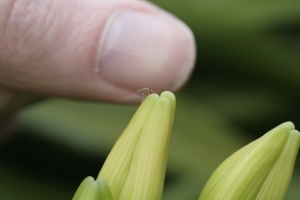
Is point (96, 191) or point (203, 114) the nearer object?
point (96, 191)

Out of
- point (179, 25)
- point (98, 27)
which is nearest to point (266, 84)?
point (179, 25)

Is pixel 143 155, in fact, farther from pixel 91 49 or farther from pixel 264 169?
pixel 91 49

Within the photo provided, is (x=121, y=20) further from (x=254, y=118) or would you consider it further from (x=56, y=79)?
(x=254, y=118)

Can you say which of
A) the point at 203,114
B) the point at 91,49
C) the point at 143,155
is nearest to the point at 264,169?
the point at 143,155

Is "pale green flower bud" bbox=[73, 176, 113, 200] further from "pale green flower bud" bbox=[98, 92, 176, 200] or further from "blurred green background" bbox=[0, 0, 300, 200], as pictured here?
"blurred green background" bbox=[0, 0, 300, 200]

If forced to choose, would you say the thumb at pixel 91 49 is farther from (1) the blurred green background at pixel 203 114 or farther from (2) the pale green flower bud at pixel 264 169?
(2) the pale green flower bud at pixel 264 169

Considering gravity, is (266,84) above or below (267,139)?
above
